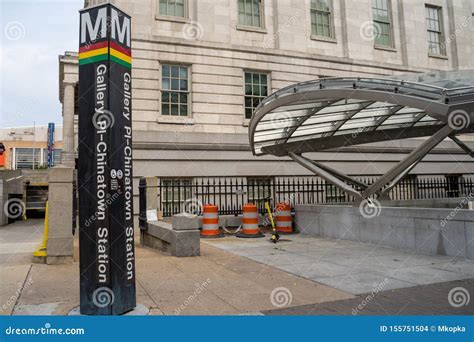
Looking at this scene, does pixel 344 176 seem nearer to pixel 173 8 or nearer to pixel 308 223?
pixel 308 223

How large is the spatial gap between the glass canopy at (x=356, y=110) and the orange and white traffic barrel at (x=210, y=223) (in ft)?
10.6

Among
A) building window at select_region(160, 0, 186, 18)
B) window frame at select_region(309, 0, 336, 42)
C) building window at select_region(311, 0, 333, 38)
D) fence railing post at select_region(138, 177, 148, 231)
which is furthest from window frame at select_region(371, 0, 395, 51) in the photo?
fence railing post at select_region(138, 177, 148, 231)

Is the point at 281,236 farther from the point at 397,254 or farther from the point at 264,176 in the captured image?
the point at 264,176

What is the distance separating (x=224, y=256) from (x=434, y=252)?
16.6 feet

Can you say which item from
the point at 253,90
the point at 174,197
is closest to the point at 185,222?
the point at 174,197

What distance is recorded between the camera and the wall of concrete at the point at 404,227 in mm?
8789

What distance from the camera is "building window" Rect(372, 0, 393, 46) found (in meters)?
24.3

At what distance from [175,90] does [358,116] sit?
363 inches

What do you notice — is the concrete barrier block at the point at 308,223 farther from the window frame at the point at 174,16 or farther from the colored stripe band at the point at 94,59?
the window frame at the point at 174,16

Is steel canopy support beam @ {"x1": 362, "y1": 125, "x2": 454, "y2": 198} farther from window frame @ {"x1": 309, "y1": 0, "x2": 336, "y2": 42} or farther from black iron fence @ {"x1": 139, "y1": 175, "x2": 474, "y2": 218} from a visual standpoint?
window frame @ {"x1": 309, "y1": 0, "x2": 336, "y2": 42}

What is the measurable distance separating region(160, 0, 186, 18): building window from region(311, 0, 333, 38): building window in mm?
7656

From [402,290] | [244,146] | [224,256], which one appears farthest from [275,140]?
[402,290]

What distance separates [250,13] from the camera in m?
21.1

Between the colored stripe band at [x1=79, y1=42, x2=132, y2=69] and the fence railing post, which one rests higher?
the colored stripe band at [x1=79, y1=42, x2=132, y2=69]
